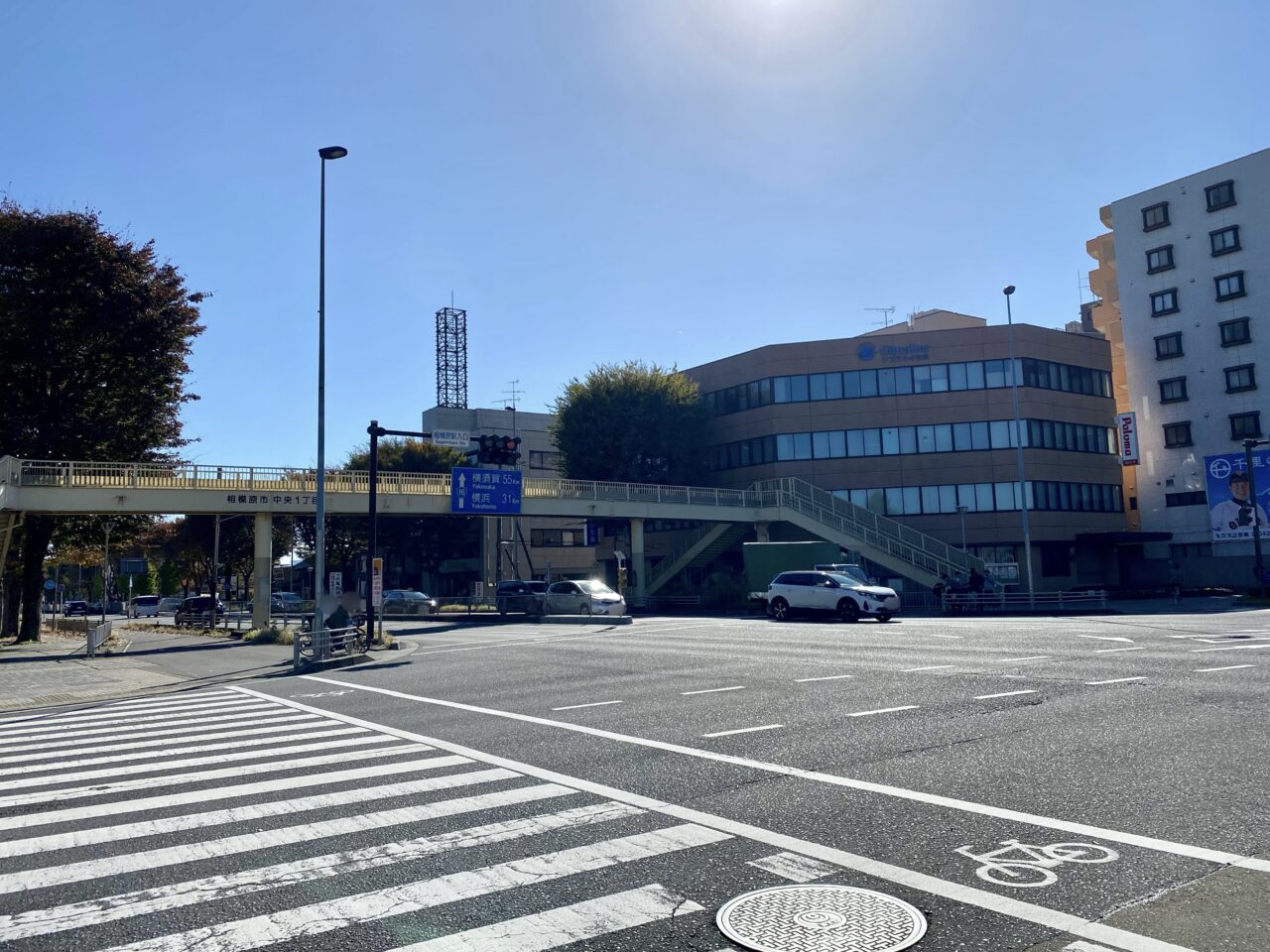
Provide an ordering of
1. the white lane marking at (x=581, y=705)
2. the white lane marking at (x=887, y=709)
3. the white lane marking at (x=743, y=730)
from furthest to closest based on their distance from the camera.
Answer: the white lane marking at (x=581, y=705)
the white lane marking at (x=887, y=709)
the white lane marking at (x=743, y=730)

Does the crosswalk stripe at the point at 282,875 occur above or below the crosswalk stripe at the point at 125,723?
above

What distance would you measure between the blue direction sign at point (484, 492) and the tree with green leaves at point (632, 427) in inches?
690

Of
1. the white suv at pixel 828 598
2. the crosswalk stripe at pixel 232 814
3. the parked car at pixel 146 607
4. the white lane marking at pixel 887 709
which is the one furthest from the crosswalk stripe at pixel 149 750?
the parked car at pixel 146 607

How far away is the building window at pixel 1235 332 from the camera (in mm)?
52844

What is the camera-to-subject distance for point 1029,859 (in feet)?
18.4

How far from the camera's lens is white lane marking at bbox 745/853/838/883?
544 cm

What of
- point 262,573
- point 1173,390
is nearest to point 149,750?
point 262,573

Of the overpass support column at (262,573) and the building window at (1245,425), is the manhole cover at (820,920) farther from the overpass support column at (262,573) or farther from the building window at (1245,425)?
the building window at (1245,425)

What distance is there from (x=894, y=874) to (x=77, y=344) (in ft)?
132

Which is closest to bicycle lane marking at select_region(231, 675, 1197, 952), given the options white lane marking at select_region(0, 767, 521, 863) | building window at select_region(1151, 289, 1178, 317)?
white lane marking at select_region(0, 767, 521, 863)

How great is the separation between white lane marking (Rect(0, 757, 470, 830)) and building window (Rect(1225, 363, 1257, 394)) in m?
57.0

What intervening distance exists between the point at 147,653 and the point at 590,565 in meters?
54.1

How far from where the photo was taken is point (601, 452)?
59938 millimetres

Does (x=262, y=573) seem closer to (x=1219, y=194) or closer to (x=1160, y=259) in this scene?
(x=1160, y=259)
